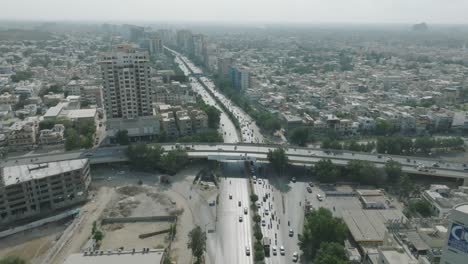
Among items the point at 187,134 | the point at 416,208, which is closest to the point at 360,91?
the point at 187,134

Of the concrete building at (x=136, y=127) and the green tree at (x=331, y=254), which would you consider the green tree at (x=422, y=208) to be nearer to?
the green tree at (x=331, y=254)

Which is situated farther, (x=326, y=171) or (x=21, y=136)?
(x=21, y=136)

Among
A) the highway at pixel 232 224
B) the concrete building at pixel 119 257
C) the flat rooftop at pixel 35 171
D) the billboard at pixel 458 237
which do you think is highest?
the billboard at pixel 458 237

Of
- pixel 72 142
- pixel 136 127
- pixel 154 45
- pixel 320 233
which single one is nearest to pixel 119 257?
pixel 320 233

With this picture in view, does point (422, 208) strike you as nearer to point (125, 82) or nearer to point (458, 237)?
point (458, 237)

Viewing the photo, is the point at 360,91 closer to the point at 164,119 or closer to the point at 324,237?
the point at 164,119

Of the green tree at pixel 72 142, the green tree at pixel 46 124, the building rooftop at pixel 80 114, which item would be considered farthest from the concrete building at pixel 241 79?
the green tree at pixel 72 142
